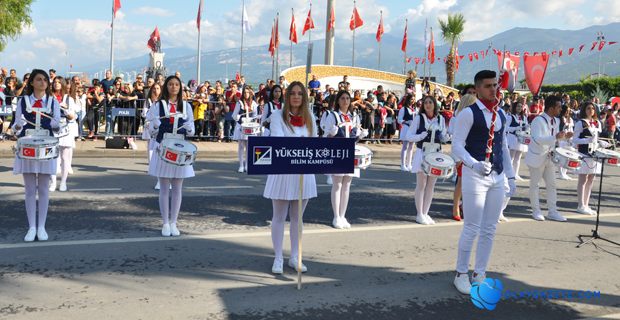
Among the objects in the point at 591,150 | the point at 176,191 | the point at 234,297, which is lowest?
the point at 234,297

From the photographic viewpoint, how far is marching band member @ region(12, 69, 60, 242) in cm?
671

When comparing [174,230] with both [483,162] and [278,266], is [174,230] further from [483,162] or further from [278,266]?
[483,162]

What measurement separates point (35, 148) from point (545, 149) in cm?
759

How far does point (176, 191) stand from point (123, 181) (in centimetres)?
475

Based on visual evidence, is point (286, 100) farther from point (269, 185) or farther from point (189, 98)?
point (189, 98)

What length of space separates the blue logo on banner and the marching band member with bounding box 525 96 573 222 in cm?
490

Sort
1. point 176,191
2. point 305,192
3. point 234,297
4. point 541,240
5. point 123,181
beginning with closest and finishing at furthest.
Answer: point 234,297 < point 305,192 < point 176,191 < point 541,240 < point 123,181

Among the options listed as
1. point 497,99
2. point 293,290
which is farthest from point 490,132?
point 293,290

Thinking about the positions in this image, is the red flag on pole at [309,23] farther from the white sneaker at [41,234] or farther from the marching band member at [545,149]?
the white sneaker at [41,234]

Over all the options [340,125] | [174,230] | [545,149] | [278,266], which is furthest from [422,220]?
[174,230]

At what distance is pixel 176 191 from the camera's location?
729cm

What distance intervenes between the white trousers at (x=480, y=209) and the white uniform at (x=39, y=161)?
4814mm

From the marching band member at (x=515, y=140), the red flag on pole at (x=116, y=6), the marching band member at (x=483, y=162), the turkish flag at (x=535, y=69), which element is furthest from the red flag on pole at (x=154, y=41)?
the marching band member at (x=483, y=162)

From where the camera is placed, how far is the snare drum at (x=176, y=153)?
6934mm
